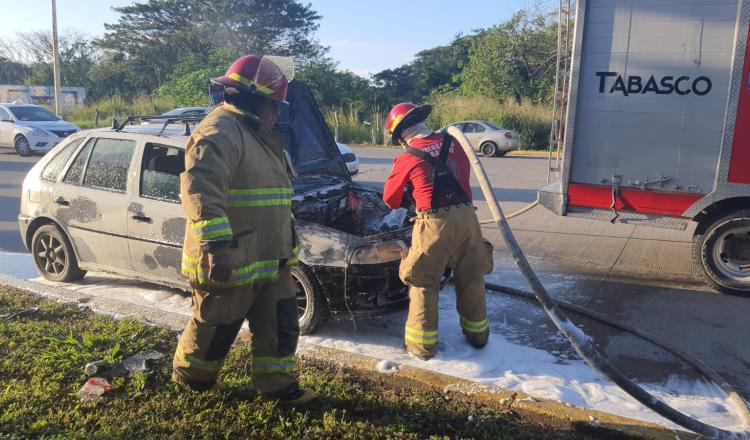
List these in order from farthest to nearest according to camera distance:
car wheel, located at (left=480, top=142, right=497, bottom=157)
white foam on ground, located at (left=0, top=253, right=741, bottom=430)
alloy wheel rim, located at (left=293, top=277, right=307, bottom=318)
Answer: car wheel, located at (left=480, top=142, right=497, bottom=157) < alloy wheel rim, located at (left=293, top=277, right=307, bottom=318) < white foam on ground, located at (left=0, top=253, right=741, bottom=430)

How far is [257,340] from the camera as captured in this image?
355 cm

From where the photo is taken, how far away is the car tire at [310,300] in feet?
14.8

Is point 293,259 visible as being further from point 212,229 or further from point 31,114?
point 31,114

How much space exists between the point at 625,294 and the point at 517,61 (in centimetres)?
2729

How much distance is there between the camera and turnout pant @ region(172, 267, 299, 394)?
3371 mm

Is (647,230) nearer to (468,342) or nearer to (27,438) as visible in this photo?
(468,342)

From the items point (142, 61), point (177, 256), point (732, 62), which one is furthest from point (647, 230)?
point (142, 61)

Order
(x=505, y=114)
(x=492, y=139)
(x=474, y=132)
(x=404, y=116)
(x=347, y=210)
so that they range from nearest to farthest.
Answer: (x=404, y=116), (x=347, y=210), (x=492, y=139), (x=474, y=132), (x=505, y=114)

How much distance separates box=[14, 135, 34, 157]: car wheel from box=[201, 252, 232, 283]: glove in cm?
1843

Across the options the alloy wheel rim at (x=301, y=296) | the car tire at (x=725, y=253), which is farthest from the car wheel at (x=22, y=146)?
the car tire at (x=725, y=253)

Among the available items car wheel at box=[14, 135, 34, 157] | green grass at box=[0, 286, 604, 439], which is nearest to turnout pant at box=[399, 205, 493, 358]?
green grass at box=[0, 286, 604, 439]

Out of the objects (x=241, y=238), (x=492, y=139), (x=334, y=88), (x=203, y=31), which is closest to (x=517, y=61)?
(x=334, y=88)

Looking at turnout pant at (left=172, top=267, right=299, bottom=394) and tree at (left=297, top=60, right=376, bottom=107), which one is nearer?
turnout pant at (left=172, top=267, right=299, bottom=394)

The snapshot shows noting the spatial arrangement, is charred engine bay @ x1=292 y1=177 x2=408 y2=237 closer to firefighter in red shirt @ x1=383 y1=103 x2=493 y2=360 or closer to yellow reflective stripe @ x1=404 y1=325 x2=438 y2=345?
firefighter in red shirt @ x1=383 y1=103 x2=493 y2=360
